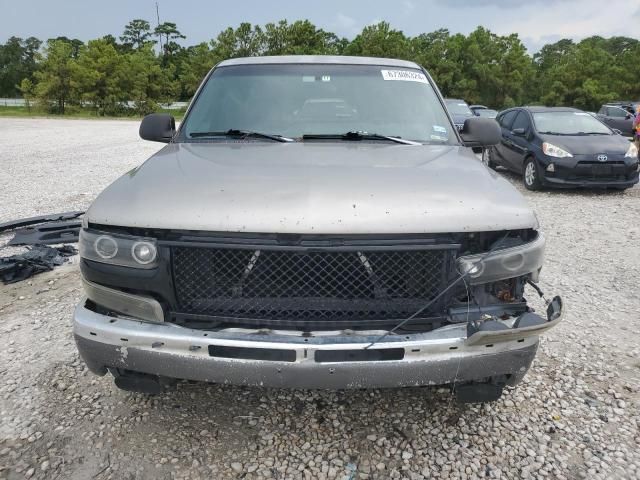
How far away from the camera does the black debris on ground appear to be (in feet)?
15.4

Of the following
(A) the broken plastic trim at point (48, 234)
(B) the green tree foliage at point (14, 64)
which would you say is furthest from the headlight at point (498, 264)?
(B) the green tree foliage at point (14, 64)

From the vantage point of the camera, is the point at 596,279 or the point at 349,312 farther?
the point at 596,279

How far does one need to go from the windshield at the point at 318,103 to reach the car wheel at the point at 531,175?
6.42 metres

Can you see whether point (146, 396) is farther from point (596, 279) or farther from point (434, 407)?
point (596, 279)

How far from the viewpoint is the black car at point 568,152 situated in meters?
9.03

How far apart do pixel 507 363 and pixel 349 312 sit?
0.71 m

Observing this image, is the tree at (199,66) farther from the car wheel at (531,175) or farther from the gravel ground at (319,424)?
the gravel ground at (319,424)

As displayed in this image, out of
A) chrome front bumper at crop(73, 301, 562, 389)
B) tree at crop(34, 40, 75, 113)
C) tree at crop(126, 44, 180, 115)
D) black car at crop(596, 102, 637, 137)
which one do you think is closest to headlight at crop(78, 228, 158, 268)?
chrome front bumper at crop(73, 301, 562, 389)

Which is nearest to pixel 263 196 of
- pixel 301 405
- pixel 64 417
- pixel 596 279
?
pixel 301 405

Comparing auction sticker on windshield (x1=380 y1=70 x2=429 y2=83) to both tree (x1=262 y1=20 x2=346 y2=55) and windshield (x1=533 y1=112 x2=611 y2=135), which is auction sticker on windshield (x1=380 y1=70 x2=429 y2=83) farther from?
tree (x1=262 y1=20 x2=346 y2=55)

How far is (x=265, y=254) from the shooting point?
220 centimetres

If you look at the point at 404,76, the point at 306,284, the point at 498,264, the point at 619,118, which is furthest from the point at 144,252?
the point at 619,118

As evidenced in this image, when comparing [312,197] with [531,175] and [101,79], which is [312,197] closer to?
[531,175]

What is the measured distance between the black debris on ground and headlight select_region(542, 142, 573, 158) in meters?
7.97
